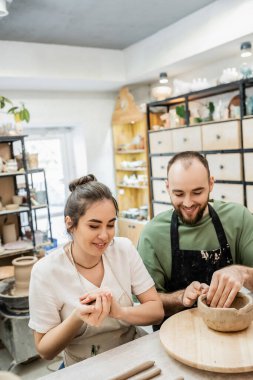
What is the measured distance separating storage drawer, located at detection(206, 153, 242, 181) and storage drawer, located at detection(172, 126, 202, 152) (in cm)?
26

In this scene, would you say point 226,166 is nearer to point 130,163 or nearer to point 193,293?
point 130,163

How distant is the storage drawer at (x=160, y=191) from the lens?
4519 millimetres

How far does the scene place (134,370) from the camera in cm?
96

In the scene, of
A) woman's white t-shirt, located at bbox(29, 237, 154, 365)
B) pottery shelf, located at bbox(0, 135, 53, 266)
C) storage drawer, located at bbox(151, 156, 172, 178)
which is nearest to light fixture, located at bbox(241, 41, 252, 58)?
storage drawer, located at bbox(151, 156, 172, 178)

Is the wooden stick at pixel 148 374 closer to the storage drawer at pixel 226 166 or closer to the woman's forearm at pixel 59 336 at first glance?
the woman's forearm at pixel 59 336

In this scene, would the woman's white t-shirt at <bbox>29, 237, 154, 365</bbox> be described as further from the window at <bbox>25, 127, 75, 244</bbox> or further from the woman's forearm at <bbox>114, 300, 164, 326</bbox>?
the window at <bbox>25, 127, 75, 244</bbox>

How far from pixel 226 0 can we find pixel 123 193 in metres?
3.01

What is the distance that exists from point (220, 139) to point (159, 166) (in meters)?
1.09

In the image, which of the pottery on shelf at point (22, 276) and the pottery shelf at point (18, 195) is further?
the pottery shelf at point (18, 195)

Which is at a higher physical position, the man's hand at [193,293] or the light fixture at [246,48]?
the light fixture at [246,48]

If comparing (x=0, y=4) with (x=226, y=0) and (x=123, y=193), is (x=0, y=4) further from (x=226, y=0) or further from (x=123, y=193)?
(x=123, y=193)

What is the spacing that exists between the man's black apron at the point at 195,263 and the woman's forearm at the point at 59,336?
43 centimetres

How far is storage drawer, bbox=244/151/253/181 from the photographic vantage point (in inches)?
132

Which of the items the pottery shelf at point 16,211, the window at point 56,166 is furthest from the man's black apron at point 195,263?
the window at point 56,166
